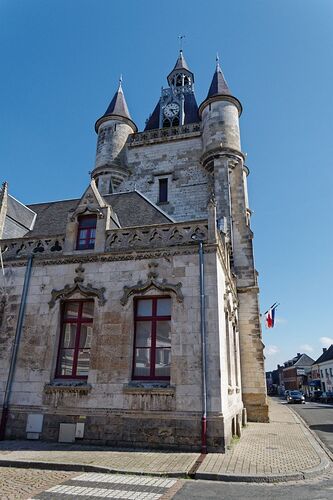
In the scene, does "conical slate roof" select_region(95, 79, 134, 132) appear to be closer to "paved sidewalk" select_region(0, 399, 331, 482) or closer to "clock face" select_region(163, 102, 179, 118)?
"clock face" select_region(163, 102, 179, 118)

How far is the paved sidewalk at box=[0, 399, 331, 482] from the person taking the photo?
20.6 ft

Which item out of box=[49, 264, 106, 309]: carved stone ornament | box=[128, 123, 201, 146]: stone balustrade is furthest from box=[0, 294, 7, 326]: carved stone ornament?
box=[128, 123, 201, 146]: stone balustrade

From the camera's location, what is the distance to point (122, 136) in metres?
23.0

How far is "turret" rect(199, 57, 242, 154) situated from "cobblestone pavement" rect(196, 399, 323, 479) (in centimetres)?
1395

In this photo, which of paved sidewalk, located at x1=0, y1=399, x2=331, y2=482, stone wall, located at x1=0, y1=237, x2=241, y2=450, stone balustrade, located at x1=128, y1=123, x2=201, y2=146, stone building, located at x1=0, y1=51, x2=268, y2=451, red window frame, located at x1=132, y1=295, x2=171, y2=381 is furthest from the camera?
stone balustrade, located at x1=128, y1=123, x2=201, y2=146

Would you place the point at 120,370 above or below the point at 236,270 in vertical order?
below

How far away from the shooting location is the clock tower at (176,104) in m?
27.0

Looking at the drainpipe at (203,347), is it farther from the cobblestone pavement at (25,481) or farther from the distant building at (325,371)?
the distant building at (325,371)

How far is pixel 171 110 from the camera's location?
2777 cm

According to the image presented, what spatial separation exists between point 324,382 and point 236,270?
54.5m

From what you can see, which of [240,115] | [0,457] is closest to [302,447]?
[0,457]

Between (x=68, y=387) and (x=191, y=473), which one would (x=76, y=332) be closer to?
(x=68, y=387)

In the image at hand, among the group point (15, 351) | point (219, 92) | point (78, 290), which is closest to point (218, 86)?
point (219, 92)

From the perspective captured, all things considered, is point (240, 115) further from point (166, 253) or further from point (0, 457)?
point (0, 457)
